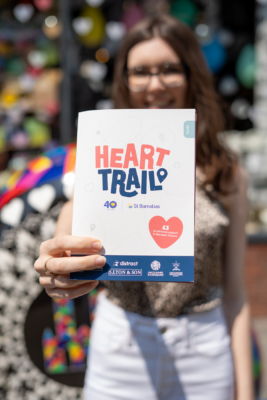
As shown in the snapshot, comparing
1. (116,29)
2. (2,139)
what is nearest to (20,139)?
(2,139)

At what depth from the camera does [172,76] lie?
3.84 ft

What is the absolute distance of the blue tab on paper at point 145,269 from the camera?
31.5 inches

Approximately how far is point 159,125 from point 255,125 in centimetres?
292

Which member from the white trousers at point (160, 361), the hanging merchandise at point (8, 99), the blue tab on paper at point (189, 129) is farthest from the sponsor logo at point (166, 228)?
the hanging merchandise at point (8, 99)

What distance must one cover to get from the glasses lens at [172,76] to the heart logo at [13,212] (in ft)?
2.54

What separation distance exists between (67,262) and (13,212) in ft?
2.60

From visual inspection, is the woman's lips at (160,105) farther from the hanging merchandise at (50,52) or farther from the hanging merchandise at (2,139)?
the hanging merchandise at (2,139)

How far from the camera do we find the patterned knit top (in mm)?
1076

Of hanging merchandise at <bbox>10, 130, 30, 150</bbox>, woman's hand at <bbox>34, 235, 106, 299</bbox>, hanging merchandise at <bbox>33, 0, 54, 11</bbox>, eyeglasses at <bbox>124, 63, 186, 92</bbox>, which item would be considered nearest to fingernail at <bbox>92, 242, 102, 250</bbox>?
woman's hand at <bbox>34, 235, 106, 299</bbox>

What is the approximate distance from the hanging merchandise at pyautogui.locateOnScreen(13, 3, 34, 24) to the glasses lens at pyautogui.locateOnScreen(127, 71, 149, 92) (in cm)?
260

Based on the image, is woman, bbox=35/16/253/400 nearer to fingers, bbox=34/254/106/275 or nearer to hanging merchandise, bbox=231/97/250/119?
fingers, bbox=34/254/106/275

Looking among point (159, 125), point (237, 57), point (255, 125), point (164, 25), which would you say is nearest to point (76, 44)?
point (237, 57)

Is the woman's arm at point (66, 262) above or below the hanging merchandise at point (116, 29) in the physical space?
below

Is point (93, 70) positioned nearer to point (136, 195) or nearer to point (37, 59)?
point (37, 59)
